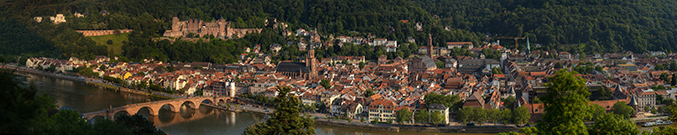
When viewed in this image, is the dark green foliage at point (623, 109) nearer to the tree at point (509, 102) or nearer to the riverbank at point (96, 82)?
the tree at point (509, 102)

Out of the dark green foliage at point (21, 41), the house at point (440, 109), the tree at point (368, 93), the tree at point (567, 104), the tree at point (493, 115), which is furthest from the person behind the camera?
the dark green foliage at point (21, 41)

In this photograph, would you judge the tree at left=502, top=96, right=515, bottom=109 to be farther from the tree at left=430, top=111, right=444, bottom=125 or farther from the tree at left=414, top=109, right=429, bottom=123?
the tree at left=414, top=109, right=429, bottom=123

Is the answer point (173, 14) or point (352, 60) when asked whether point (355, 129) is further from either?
point (173, 14)

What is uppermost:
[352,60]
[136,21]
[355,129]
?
[136,21]

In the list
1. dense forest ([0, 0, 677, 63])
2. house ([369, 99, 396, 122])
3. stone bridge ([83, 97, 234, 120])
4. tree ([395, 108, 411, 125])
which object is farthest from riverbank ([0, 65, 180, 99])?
tree ([395, 108, 411, 125])

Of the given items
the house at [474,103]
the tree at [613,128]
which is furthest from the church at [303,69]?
the tree at [613,128]

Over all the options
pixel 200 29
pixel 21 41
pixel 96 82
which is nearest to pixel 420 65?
pixel 200 29

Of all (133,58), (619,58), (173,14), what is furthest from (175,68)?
(619,58)
